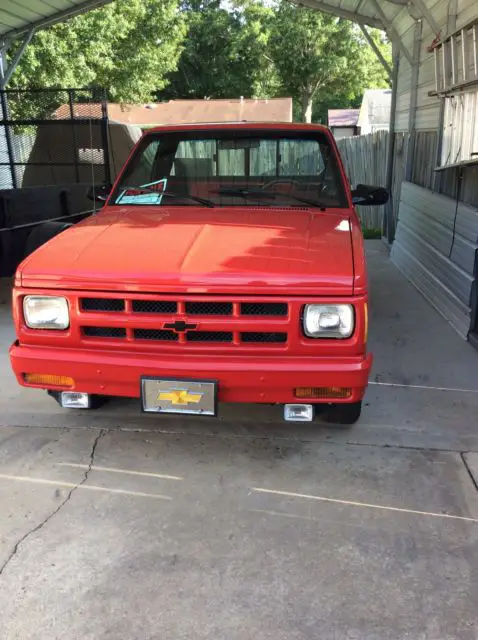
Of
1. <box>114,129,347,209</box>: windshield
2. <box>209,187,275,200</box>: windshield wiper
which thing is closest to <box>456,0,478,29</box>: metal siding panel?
<box>114,129,347,209</box>: windshield

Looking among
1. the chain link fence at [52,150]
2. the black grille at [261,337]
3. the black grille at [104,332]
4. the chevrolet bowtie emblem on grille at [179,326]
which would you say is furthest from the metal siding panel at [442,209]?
the chain link fence at [52,150]

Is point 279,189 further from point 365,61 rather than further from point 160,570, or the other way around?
point 365,61

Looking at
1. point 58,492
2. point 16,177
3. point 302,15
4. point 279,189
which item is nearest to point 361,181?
point 16,177

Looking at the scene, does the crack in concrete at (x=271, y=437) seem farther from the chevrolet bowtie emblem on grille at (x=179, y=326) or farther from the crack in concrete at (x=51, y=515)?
the chevrolet bowtie emblem on grille at (x=179, y=326)

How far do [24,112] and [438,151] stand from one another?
9.27m

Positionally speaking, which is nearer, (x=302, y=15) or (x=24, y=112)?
(x=24, y=112)

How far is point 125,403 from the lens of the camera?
4.29 metres

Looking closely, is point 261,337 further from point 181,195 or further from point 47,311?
point 181,195

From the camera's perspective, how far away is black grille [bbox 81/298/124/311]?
3.21 meters

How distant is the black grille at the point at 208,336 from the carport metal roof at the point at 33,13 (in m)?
9.59

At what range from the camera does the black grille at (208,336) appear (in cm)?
318

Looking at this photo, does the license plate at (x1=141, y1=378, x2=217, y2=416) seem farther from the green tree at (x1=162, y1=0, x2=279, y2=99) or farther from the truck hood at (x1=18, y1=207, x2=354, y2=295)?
the green tree at (x1=162, y1=0, x2=279, y2=99)

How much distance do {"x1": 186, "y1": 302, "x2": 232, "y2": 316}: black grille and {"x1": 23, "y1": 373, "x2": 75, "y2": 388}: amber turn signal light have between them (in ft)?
2.69

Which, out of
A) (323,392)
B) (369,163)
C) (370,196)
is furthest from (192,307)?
(369,163)
